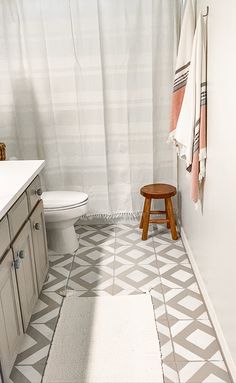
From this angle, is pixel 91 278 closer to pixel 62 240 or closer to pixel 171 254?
pixel 62 240

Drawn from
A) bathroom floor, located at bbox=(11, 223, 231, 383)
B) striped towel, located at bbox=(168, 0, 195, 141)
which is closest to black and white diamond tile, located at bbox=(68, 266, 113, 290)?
bathroom floor, located at bbox=(11, 223, 231, 383)

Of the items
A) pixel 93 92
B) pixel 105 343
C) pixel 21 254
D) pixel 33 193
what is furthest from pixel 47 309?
pixel 93 92

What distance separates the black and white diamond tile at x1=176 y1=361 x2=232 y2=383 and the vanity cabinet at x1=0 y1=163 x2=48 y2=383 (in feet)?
2.51

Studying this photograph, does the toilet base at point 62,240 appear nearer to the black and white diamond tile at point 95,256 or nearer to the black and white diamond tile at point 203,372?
the black and white diamond tile at point 95,256

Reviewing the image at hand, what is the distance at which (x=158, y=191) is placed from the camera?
2971 mm

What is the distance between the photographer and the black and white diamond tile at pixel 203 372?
1695mm

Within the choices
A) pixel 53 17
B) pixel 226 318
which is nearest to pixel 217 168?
pixel 226 318

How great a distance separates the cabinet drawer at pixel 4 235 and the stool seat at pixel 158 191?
1.45 metres

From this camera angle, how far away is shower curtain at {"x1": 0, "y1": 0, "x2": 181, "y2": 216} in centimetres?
288

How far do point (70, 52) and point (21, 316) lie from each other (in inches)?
78.0

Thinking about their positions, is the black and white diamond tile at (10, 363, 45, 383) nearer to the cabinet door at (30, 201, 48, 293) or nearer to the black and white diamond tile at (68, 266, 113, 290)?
the cabinet door at (30, 201, 48, 293)

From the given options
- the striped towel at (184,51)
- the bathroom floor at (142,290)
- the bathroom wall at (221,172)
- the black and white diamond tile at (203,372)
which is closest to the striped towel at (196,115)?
the bathroom wall at (221,172)

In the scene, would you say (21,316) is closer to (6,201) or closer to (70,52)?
(6,201)

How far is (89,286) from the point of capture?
2473 millimetres
